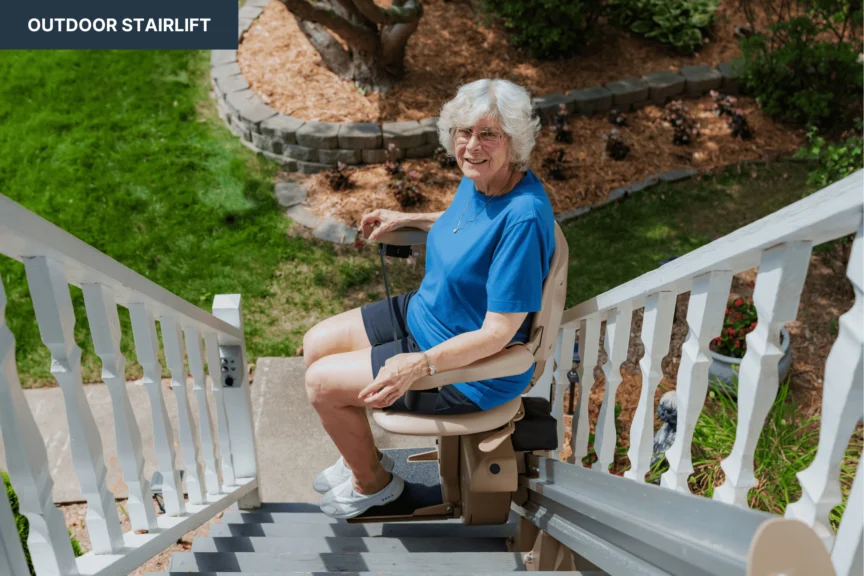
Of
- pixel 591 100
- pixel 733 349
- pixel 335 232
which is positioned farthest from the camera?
pixel 591 100

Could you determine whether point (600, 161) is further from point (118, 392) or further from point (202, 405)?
point (118, 392)

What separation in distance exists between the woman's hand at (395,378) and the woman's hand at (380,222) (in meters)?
0.72

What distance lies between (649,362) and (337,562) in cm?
121

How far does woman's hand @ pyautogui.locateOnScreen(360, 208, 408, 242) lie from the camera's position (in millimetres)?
2809

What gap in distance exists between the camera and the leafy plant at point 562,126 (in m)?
5.80

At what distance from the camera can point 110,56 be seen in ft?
21.1

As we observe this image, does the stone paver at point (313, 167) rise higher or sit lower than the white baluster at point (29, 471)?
higher

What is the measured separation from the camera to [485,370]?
7.39ft

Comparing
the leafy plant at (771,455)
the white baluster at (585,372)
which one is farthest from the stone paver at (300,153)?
the white baluster at (585,372)

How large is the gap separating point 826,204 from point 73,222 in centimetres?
488

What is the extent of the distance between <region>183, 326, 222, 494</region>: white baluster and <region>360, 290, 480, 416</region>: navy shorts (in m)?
0.57

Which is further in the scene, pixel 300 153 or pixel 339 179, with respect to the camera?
Result: pixel 300 153

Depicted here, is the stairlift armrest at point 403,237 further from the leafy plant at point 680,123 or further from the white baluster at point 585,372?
the leafy plant at point 680,123

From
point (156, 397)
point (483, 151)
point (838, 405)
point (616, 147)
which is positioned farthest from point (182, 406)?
point (616, 147)
